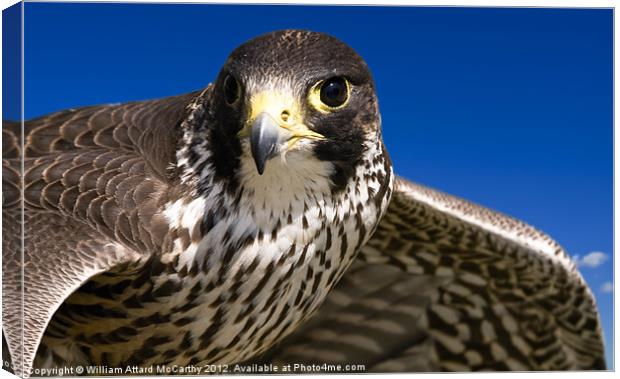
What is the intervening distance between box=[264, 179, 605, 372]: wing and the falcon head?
1.77m

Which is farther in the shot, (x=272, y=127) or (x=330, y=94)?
(x=330, y=94)

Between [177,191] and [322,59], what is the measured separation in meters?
1.13

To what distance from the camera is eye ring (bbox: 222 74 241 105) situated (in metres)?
5.74

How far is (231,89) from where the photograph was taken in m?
5.79

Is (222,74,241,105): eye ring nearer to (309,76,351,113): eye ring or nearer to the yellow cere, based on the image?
the yellow cere

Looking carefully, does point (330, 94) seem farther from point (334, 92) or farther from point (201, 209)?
point (201, 209)

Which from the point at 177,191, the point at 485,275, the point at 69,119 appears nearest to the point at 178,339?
the point at 177,191

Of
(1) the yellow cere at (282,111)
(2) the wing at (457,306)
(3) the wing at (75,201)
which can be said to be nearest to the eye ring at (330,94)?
(1) the yellow cere at (282,111)

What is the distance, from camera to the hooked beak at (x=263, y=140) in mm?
5301

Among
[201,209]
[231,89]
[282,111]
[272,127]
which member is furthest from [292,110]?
[201,209]

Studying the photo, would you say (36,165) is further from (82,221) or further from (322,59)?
(322,59)

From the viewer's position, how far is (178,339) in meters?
6.52

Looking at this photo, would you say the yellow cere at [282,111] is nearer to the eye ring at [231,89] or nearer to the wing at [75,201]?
the eye ring at [231,89]

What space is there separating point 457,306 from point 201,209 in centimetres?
296
